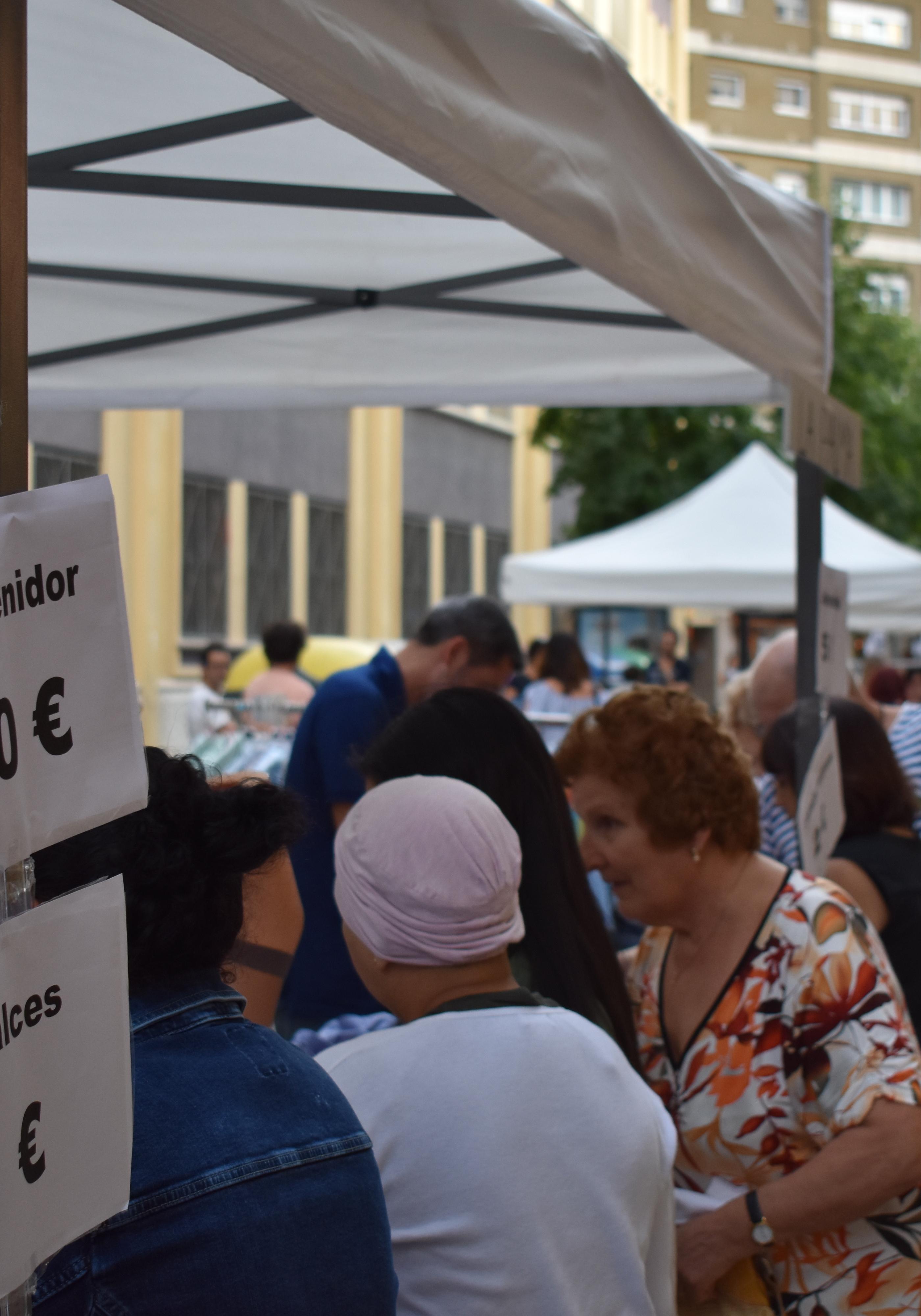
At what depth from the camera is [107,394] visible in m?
3.98

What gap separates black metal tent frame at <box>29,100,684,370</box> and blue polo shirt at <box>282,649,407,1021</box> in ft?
2.86

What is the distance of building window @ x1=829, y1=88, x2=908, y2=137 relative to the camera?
144 feet

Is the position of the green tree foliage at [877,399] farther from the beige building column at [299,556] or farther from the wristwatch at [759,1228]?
the wristwatch at [759,1228]

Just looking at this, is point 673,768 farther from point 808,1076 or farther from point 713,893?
point 808,1076

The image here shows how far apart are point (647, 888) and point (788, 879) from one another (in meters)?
0.22

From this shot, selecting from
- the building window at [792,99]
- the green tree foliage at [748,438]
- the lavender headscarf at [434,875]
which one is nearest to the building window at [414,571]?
the green tree foliage at [748,438]

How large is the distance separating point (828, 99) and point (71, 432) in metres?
36.5

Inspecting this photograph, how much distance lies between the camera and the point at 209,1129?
4.09 feet

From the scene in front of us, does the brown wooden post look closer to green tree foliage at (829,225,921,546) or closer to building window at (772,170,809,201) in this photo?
green tree foliage at (829,225,921,546)

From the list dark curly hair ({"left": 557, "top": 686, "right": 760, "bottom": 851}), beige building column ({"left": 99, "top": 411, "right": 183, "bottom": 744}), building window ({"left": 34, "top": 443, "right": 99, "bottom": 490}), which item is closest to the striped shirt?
dark curly hair ({"left": 557, "top": 686, "right": 760, "bottom": 851})

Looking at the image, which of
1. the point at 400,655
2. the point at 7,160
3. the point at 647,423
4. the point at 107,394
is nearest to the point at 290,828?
the point at 7,160

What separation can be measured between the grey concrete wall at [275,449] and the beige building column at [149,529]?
0.60m

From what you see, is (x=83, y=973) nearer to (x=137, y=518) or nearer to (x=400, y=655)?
(x=400, y=655)

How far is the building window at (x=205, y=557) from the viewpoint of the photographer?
595 inches
